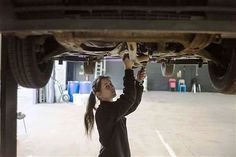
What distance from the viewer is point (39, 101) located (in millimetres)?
9773

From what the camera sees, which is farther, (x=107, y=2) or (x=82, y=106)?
(x=82, y=106)

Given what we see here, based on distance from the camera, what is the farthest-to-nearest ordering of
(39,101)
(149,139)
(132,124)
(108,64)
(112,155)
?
(108,64), (39,101), (132,124), (149,139), (112,155)

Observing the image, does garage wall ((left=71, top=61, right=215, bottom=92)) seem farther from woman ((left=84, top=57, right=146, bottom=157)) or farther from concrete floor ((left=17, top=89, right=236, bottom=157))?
woman ((left=84, top=57, right=146, bottom=157))

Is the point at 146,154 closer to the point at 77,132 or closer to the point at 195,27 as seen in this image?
the point at 77,132

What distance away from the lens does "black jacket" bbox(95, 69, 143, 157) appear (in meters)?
2.11

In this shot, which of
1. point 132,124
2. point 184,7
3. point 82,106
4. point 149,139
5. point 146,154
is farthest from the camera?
point 82,106

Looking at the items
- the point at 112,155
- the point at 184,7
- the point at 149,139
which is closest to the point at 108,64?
the point at 149,139

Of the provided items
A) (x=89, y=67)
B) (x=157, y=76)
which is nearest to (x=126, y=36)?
(x=89, y=67)

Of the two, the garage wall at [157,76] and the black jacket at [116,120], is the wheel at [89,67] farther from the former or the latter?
the garage wall at [157,76]

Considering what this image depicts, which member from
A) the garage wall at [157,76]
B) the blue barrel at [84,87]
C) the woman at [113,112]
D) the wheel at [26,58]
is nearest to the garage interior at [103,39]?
→ the wheel at [26,58]

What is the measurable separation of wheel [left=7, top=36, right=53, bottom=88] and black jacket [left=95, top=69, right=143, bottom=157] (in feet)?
1.62

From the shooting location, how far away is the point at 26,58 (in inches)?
71.3

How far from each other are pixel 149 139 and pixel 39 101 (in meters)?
5.45

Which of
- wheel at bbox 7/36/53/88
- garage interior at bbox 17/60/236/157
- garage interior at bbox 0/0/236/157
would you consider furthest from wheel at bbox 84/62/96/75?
garage interior at bbox 17/60/236/157
